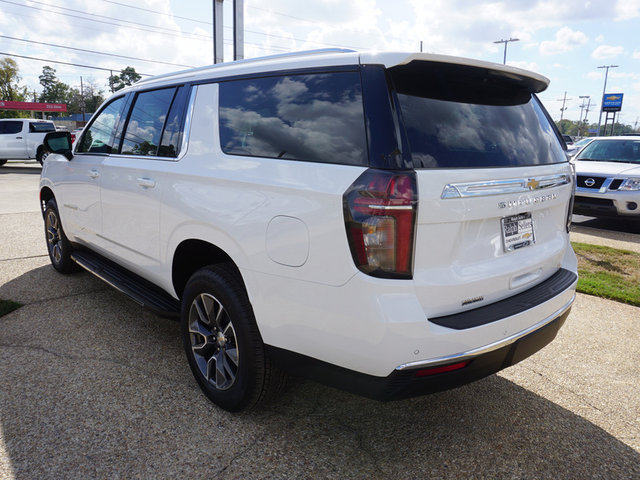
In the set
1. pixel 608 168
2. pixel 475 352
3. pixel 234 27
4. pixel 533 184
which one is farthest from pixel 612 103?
pixel 475 352

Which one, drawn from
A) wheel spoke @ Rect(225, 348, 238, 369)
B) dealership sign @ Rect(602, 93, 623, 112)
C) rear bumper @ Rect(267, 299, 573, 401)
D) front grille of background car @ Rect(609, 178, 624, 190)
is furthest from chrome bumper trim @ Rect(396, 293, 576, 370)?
dealership sign @ Rect(602, 93, 623, 112)

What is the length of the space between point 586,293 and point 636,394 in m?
2.23

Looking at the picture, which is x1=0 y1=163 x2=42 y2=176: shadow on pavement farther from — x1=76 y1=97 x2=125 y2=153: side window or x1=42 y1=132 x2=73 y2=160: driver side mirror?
x1=76 y1=97 x2=125 y2=153: side window

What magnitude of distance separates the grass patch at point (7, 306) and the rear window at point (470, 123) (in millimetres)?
3849

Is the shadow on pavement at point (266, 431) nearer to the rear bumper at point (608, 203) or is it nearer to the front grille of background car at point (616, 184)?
the rear bumper at point (608, 203)

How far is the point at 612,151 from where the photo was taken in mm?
9883

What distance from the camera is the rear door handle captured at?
311 centimetres

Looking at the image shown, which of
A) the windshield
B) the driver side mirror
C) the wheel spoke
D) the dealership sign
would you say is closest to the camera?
the wheel spoke

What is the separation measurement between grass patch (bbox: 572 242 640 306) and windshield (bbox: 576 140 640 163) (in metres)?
3.63

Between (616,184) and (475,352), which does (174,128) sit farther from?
(616,184)

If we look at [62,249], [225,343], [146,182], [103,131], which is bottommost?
[62,249]

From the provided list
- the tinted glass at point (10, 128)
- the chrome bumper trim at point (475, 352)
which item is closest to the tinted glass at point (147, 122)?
the chrome bumper trim at point (475, 352)

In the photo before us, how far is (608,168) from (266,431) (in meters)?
8.78

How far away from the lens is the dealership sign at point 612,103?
64.1m
